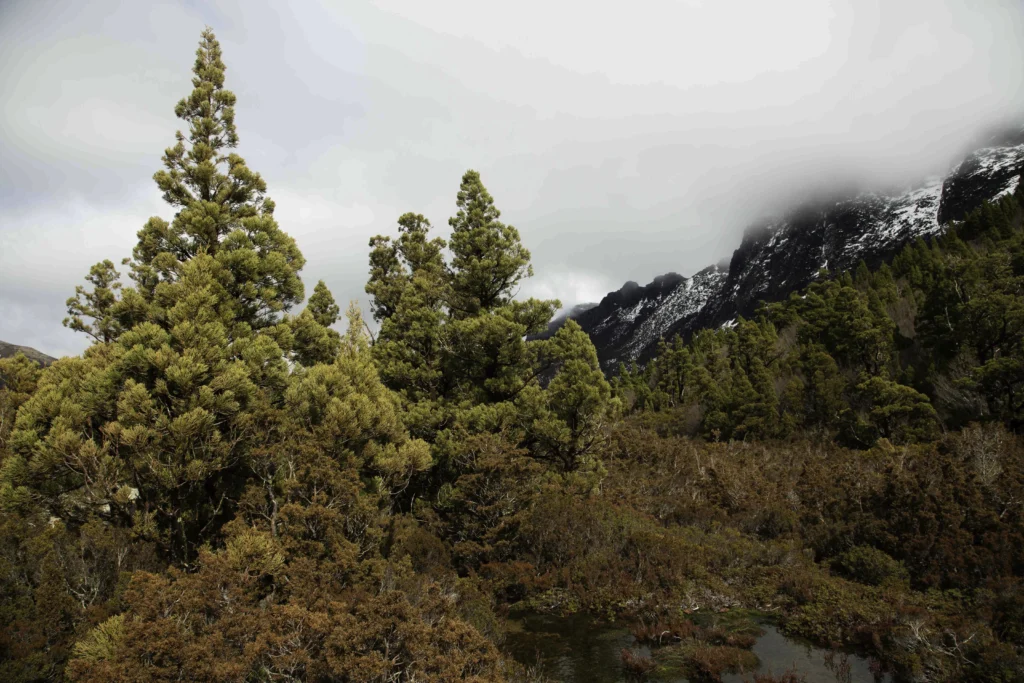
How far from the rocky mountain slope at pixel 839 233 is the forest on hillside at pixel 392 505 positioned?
86.8 m

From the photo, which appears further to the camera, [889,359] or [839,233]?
[839,233]

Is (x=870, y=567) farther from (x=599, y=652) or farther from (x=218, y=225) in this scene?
(x=218, y=225)

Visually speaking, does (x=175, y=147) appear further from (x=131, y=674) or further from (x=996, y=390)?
(x=996, y=390)

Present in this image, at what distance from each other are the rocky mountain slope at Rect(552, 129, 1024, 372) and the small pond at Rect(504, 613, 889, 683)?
9248 cm

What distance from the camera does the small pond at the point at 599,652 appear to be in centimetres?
955

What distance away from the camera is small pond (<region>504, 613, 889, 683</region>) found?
31.3ft

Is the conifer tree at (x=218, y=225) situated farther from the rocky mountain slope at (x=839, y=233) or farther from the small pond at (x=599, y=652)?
the rocky mountain slope at (x=839, y=233)

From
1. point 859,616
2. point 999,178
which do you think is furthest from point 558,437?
point 999,178

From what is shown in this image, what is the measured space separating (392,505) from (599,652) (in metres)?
6.55

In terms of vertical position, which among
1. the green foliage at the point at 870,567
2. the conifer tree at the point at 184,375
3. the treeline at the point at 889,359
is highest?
the treeline at the point at 889,359

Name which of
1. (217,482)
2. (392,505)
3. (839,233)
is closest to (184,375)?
(217,482)

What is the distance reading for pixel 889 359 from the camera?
3509 cm

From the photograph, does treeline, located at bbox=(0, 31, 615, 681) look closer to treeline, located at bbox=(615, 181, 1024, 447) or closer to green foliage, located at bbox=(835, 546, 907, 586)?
green foliage, located at bbox=(835, 546, 907, 586)

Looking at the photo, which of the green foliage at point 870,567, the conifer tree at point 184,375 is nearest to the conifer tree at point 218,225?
the conifer tree at point 184,375
